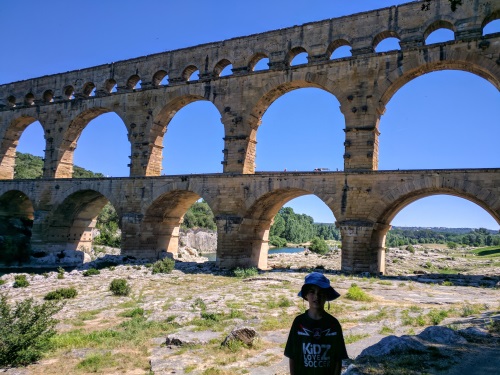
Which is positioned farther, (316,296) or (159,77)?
(159,77)

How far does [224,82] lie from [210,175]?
5.44 m

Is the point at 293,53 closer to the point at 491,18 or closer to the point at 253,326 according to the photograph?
the point at 491,18

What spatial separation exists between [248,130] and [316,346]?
60.7 feet

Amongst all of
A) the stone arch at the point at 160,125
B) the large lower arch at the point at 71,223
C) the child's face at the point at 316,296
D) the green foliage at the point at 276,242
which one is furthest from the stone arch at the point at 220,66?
the green foliage at the point at 276,242

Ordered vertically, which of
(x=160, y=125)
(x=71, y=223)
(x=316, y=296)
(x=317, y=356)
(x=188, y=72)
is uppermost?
(x=188, y=72)

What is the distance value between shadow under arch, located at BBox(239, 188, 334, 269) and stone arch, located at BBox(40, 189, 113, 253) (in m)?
10.3

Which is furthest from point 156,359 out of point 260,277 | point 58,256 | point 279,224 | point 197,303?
point 279,224

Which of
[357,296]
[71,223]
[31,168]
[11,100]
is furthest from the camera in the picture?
[31,168]

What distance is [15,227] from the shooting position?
28.5 m

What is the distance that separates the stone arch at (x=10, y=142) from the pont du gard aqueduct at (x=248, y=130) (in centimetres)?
32

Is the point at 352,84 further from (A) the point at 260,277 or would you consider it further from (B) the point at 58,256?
(B) the point at 58,256

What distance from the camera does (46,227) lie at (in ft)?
86.1

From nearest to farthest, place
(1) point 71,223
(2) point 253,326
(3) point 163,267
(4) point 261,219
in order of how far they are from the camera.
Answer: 1. (2) point 253,326
2. (3) point 163,267
3. (4) point 261,219
4. (1) point 71,223

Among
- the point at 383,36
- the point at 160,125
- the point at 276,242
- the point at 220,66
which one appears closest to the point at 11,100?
the point at 160,125
